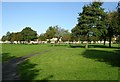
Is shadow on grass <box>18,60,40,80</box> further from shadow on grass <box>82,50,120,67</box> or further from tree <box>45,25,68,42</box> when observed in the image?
tree <box>45,25,68,42</box>

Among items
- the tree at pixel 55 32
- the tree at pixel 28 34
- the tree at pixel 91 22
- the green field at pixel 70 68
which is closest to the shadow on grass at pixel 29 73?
the green field at pixel 70 68

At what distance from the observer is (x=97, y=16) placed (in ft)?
238

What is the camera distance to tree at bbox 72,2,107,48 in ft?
231

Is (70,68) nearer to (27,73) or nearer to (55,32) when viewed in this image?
(27,73)

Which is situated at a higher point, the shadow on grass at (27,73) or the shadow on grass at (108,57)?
the shadow on grass at (108,57)

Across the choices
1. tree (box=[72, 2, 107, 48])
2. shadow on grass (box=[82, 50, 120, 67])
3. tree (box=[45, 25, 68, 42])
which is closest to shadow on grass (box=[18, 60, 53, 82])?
shadow on grass (box=[82, 50, 120, 67])

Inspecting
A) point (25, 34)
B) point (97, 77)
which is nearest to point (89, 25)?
point (97, 77)

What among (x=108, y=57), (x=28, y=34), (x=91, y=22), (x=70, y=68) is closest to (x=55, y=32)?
(x=28, y=34)

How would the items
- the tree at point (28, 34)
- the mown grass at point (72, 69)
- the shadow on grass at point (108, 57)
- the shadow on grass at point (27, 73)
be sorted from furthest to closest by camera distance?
the tree at point (28, 34) < the shadow on grass at point (108, 57) < the shadow on grass at point (27, 73) < the mown grass at point (72, 69)

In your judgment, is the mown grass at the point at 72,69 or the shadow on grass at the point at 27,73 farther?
the shadow on grass at the point at 27,73

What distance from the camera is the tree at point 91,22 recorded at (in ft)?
231

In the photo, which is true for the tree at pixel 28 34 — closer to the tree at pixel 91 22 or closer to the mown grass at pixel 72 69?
the tree at pixel 91 22

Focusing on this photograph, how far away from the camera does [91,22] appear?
2810 inches

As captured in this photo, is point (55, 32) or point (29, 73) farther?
point (55, 32)
